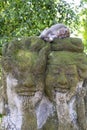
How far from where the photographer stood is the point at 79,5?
8.15 meters

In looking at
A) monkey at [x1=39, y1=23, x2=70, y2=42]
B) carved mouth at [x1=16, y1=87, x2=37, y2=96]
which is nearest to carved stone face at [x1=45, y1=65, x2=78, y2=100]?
carved mouth at [x1=16, y1=87, x2=37, y2=96]

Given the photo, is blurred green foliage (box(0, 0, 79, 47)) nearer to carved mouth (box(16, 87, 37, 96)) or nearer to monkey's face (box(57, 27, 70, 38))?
monkey's face (box(57, 27, 70, 38))

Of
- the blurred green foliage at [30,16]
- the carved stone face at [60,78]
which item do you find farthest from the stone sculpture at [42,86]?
the blurred green foliage at [30,16]

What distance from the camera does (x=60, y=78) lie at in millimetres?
2980

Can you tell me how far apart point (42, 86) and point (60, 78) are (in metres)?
0.17

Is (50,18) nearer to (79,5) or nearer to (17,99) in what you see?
(79,5)

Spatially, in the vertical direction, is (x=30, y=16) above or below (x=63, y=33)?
above

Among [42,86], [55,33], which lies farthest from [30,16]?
[42,86]

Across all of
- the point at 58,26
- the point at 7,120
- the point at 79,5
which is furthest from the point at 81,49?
the point at 79,5

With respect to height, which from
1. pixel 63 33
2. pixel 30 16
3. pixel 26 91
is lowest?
pixel 26 91

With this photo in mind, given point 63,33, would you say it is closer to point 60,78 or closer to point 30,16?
point 60,78

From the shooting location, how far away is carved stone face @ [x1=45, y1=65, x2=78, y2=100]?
117 inches

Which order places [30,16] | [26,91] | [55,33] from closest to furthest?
[26,91]
[55,33]
[30,16]

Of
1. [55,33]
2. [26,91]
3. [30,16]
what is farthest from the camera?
[30,16]
